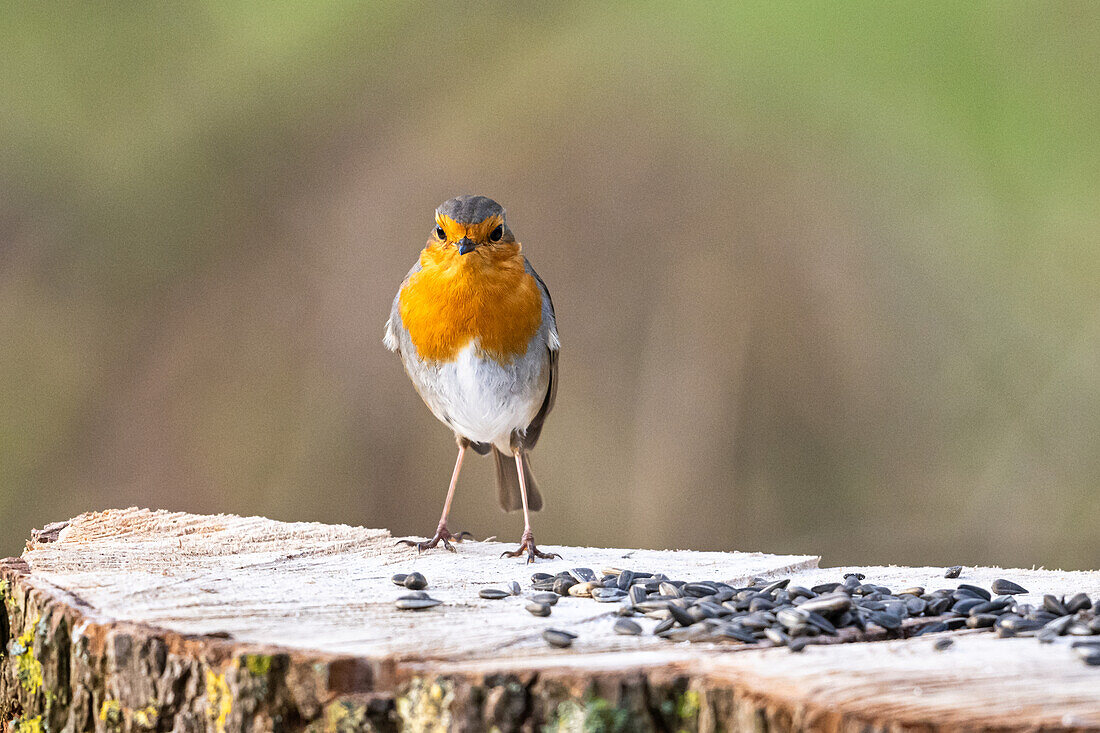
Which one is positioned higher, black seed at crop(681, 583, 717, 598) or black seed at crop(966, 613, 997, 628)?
black seed at crop(681, 583, 717, 598)

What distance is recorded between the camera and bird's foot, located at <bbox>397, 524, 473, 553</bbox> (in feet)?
13.7

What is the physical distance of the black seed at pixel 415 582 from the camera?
3.19m

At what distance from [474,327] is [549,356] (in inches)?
16.1

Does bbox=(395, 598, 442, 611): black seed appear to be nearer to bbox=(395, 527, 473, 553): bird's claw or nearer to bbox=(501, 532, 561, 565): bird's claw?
bbox=(501, 532, 561, 565): bird's claw

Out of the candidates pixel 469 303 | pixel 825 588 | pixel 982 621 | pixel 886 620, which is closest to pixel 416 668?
pixel 886 620

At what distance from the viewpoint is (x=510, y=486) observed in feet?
17.1

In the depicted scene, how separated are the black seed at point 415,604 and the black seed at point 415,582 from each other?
26cm

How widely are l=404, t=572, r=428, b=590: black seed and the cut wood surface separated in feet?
0.10

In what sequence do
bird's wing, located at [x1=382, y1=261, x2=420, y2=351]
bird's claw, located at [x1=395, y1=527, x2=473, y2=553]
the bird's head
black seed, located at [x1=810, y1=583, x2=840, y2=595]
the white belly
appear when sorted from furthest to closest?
bird's wing, located at [x1=382, y1=261, x2=420, y2=351]
the white belly
the bird's head
bird's claw, located at [x1=395, y1=527, x2=473, y2=553]
black seed, located at [x1=810, y1=583, x2=840, y2=595]

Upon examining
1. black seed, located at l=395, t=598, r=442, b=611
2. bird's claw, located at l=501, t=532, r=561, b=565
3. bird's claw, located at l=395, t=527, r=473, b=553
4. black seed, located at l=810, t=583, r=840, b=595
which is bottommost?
black seed, located at l=395, t=598, r=442, b=611

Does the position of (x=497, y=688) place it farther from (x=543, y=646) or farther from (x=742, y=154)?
(x=742, y=154)

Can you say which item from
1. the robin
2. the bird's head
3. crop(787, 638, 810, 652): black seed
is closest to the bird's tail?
the robin

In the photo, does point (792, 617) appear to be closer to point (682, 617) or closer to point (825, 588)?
point (682, 617)

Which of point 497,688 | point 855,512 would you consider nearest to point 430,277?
point 497,688
